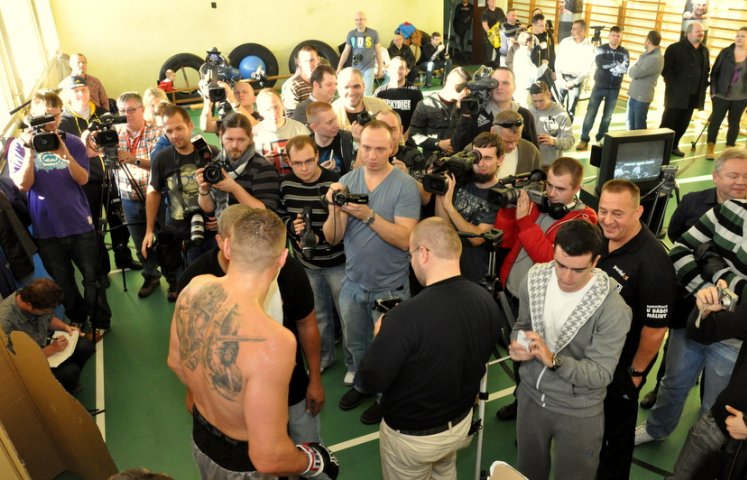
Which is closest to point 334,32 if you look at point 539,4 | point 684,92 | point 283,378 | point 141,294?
point 539,4

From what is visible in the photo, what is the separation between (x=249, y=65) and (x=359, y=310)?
10122 mm

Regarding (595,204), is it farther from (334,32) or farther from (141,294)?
A: (334,32)

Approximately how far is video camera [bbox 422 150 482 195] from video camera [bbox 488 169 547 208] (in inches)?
10.0

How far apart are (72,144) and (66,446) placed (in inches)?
87.6

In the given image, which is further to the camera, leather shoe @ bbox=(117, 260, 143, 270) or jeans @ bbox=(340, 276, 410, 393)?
leather shoe @ bbox=(117, 260, 143, 270)

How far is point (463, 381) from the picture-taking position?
7.63 ft

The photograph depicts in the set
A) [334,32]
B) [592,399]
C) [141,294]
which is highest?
[334,32]

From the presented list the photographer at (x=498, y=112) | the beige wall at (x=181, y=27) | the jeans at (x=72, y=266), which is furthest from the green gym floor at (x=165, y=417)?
the beige wall at (x=181, y=27)

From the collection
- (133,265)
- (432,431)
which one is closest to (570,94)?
(133,265)

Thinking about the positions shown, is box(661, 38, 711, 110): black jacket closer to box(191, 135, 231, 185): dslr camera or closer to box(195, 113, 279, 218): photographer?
box(195, 113, 279, 218): photographer

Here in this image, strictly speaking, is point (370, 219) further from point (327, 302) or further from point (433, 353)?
point (433, 353)

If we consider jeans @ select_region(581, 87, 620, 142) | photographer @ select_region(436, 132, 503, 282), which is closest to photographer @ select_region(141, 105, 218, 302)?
photographer @ select_region(436, 132, 503, 282)

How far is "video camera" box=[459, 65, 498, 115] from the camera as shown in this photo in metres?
4.45

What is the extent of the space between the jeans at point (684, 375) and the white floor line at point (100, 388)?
341 centimetres
